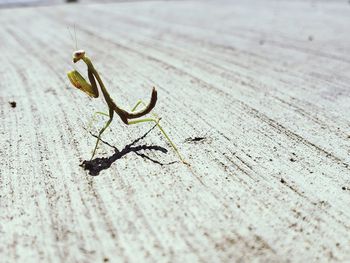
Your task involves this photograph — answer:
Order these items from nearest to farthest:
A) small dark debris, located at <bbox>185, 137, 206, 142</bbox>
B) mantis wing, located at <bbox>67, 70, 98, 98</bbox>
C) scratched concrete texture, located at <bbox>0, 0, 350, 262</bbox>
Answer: scratched concrete texture, located at <bbox>0, 0, 350, 262</bbox> < mantis wing, located at <bbox>67, 70, 98, 98</bbox> < small dark debris, located at <bbox>185, 137, 206, 142</bbox>

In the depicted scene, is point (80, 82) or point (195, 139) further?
point (195, 139)

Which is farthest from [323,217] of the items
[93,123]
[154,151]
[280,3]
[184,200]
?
[280,3]

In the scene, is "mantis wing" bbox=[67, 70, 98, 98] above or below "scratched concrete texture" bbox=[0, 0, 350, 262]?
above

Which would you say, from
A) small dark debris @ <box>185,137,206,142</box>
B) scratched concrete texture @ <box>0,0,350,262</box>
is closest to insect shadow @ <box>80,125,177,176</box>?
scratched concrete texture @ <box>0,0,350,262</box>

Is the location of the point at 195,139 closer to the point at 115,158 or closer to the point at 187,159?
the point at 187,159

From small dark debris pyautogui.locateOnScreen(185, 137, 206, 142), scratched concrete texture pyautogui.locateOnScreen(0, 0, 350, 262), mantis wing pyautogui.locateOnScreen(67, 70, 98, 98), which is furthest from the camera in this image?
small dark debris pyautogui.locateOnScreen(185, 137, 206, 142)

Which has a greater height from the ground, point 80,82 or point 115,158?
point 80,82

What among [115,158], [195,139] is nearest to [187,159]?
[195,139]

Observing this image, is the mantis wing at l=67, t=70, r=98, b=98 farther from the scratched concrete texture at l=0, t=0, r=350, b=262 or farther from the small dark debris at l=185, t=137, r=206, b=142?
the small dark debris at l=185, t=137, r=206, b=142

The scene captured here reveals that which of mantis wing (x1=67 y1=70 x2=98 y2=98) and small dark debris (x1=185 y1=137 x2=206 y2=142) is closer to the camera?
mantis wing (x1=67 y1=70 x2=98 y2=98)

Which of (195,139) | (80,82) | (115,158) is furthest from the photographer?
(195,139)
